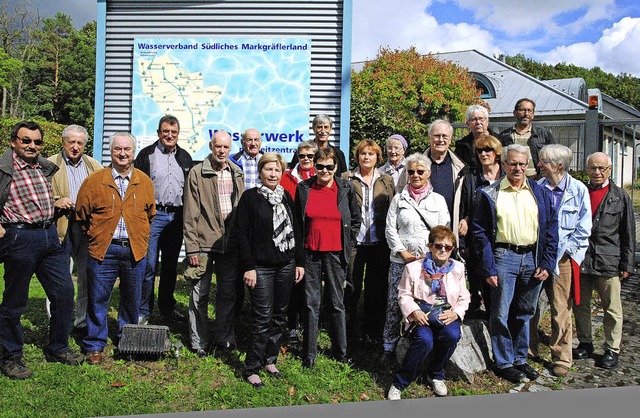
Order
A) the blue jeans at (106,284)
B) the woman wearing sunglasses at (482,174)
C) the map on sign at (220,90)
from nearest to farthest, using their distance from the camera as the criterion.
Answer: the blue jeans at (106,284)
the woman wearing sunglasses at (482,174)
the map on sign at (220,90)

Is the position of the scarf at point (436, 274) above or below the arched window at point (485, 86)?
below

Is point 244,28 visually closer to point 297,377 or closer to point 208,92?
point 208,92

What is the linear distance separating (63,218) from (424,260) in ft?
11.1

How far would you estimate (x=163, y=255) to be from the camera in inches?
239

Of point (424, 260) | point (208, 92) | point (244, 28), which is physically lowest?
point (424, 260)

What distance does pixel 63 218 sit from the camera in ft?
17.9

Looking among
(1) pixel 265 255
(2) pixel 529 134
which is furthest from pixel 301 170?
(2) pixel 529 134

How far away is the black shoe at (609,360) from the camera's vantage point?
17.2ft

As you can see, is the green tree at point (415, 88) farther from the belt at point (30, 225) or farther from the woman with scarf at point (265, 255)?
the belt at point (30, 225)

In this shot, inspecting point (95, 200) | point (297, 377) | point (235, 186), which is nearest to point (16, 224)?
point (95, 200)

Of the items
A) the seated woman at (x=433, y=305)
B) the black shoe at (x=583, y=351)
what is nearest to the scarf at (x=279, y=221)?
the seated woman at (x=433, y=305)

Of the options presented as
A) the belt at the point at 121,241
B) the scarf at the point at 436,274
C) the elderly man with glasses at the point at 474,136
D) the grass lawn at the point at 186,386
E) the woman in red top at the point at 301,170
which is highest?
the elderly man with glasses at the point at 474,136

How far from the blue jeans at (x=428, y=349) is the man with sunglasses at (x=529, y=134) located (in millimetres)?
2072

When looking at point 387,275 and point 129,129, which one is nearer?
point 387,275
